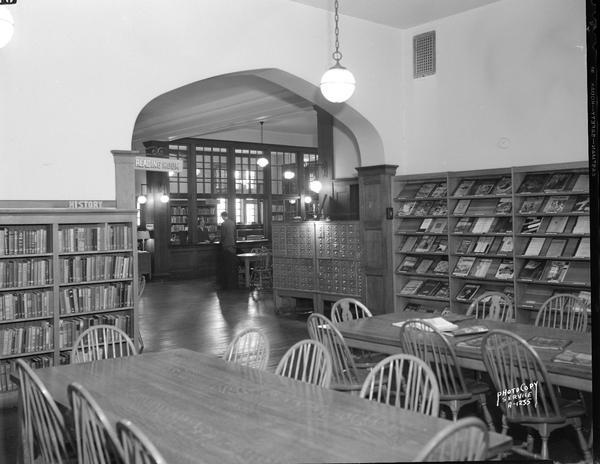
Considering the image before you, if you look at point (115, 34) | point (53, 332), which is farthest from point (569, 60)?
point (53, 332)

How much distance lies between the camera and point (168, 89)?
5652 mm

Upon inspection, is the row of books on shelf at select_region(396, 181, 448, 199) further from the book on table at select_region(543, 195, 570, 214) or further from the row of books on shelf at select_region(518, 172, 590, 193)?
the book on table at select_region(543, 195, 570, 214)

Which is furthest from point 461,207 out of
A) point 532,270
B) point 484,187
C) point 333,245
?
point 333,245

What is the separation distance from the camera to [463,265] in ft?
21.6

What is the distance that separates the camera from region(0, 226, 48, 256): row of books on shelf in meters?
4.73

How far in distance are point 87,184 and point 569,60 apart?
436 cm

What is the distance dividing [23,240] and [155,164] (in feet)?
5.51

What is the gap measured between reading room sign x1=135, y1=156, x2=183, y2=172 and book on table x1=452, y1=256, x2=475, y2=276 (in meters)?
3.12

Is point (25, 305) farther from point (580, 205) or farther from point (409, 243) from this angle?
point (580, 205)

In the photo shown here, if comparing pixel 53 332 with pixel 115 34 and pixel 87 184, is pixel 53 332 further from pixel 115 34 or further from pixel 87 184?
pixel 115 34

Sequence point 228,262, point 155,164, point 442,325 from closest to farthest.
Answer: point 442,325 → point 155,164 → point 228,262

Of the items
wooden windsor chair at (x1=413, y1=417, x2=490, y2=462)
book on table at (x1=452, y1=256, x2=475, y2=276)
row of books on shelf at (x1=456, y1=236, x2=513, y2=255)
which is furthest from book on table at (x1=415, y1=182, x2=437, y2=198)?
wooden windsor chair at (x1=413, y1=417, x2=490, y2=462)

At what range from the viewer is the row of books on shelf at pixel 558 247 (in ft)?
18.1

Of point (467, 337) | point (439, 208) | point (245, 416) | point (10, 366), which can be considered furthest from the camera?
point (439, 208)
